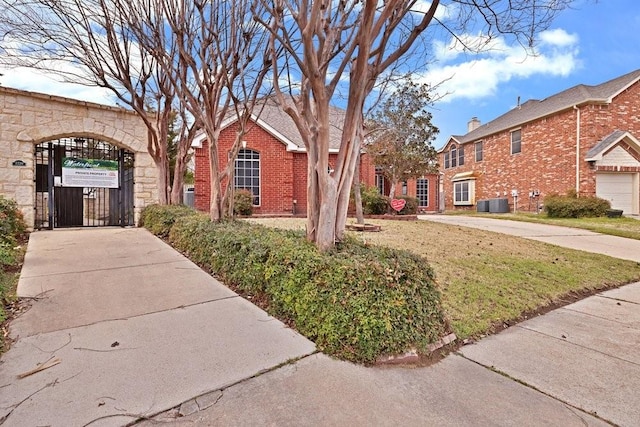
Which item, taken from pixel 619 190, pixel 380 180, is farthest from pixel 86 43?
pixel 619 190

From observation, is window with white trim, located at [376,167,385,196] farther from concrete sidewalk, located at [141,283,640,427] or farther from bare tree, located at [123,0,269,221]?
concrete sidewalk, located at [141,283,640,427]

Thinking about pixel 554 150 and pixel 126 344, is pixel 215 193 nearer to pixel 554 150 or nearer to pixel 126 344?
pixel 126 344

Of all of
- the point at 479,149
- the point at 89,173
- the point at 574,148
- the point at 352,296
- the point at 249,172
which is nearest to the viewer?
the point at 352,296

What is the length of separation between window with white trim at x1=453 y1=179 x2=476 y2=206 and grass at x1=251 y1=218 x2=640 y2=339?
1774cm

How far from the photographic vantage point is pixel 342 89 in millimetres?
6363

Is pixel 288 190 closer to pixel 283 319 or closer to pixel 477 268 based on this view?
pixel 477 268

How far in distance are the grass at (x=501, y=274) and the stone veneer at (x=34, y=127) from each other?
8221mm

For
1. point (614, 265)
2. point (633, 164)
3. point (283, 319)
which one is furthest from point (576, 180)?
point (283, 319)

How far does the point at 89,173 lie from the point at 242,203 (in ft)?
17.1

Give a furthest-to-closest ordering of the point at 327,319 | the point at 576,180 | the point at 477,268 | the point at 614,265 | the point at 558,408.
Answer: the point at 576,180 < the point at 614,265 < the point at 477,268 < the point at 327,319 < the point at 558,408

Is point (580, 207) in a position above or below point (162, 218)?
above

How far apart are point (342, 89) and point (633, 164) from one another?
1909 cm

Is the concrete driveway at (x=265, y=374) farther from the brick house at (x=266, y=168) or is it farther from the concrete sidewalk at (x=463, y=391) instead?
the brick house at (x=266, y=168)

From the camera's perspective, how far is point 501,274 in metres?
5.09
